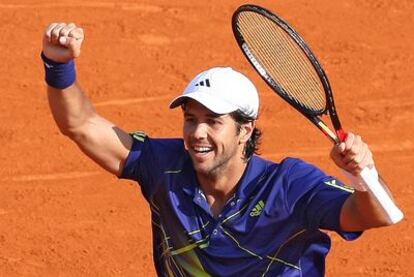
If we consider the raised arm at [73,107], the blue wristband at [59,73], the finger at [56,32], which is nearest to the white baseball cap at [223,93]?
the raised arm at [73,107]

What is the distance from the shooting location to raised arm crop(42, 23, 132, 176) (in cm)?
654

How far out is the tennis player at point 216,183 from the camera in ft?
21.5

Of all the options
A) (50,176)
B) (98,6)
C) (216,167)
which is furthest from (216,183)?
(98,6)

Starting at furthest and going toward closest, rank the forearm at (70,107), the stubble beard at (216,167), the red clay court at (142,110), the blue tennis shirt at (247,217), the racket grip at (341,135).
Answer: the red clay court at (142,110) → the forearm at (70,107) → the stubble beard at (216,167) → the blue tennis shirt at (247,217) → the racket grip at (341,135)

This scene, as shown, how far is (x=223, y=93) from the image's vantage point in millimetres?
6676

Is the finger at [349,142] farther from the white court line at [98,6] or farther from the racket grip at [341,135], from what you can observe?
the white court line at [98,6]

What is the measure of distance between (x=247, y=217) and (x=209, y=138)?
1.69 ft

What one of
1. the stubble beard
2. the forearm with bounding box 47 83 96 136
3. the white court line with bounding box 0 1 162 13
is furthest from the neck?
the white court line with bounding box 0 1 162 13

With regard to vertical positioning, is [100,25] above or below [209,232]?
below

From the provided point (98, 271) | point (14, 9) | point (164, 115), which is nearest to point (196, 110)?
point (98, 271)

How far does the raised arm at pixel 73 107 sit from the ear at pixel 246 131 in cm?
74

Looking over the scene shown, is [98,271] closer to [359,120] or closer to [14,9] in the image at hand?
[359,120]

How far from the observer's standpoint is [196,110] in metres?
6.70

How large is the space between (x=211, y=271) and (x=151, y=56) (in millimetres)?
7784
